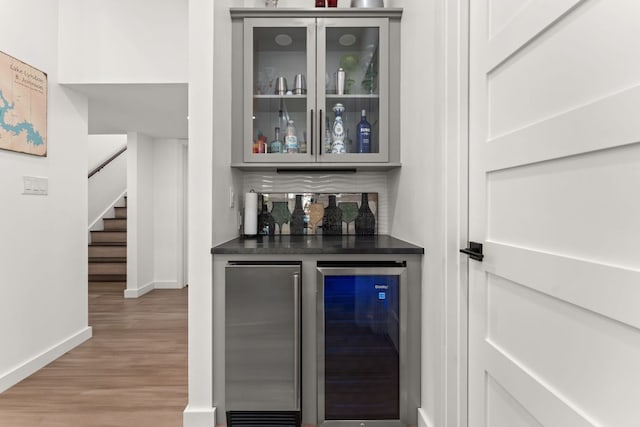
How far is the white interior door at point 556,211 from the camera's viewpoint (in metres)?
0.72

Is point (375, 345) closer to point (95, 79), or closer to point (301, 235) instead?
point (301, 235)

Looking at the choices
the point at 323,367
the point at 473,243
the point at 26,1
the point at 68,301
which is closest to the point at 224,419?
the point at 323,367

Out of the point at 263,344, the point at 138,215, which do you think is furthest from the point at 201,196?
the point at 138,215

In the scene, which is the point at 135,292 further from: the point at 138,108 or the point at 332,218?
the point at 332,218

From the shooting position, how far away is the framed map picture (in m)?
2.13

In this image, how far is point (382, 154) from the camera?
6.80ft

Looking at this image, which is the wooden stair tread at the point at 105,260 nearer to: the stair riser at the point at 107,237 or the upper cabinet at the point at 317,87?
the stair riser at the point at 107,237

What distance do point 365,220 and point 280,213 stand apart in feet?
1.92

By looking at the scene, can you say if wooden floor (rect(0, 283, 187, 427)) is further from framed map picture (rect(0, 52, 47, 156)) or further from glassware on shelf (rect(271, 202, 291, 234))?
framed map picture (rect(0, 52, 47, 156))

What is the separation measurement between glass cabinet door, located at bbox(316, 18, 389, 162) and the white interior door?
768 mm

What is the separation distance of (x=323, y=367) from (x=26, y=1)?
295 cm

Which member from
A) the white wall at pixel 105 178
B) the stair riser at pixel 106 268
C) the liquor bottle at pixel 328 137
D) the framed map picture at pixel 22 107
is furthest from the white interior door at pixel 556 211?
the white wall at pixel 105 178

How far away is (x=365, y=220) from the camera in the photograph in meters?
2.44

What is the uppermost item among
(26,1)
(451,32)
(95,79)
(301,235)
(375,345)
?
(26,1)
